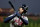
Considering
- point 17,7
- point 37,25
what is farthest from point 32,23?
point 17,7

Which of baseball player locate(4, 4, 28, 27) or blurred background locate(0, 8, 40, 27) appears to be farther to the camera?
blurred background locate(0, 8, 40, 27)

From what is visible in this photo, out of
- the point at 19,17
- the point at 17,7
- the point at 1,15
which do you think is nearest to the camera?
the point at 19,17

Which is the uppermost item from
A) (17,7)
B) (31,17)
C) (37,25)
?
(17,7)

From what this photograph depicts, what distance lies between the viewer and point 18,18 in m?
1.01

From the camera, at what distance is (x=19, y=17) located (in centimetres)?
98

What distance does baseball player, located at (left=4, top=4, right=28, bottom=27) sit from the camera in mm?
979

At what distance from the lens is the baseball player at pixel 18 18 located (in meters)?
0.98

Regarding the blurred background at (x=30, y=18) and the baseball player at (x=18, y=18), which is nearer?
the baseball player at (x=18, y=18)

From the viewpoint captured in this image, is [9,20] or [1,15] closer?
[9,20]

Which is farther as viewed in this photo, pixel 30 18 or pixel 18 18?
pixel 30 18

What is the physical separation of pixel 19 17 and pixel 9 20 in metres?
0.10

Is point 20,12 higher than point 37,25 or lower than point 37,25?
higher

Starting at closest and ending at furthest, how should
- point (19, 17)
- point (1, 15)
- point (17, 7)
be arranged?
1. point (19, 17)
2. point (17, 7)
3. point (1, 15)

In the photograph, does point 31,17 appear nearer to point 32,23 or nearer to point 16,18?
point 32,23
